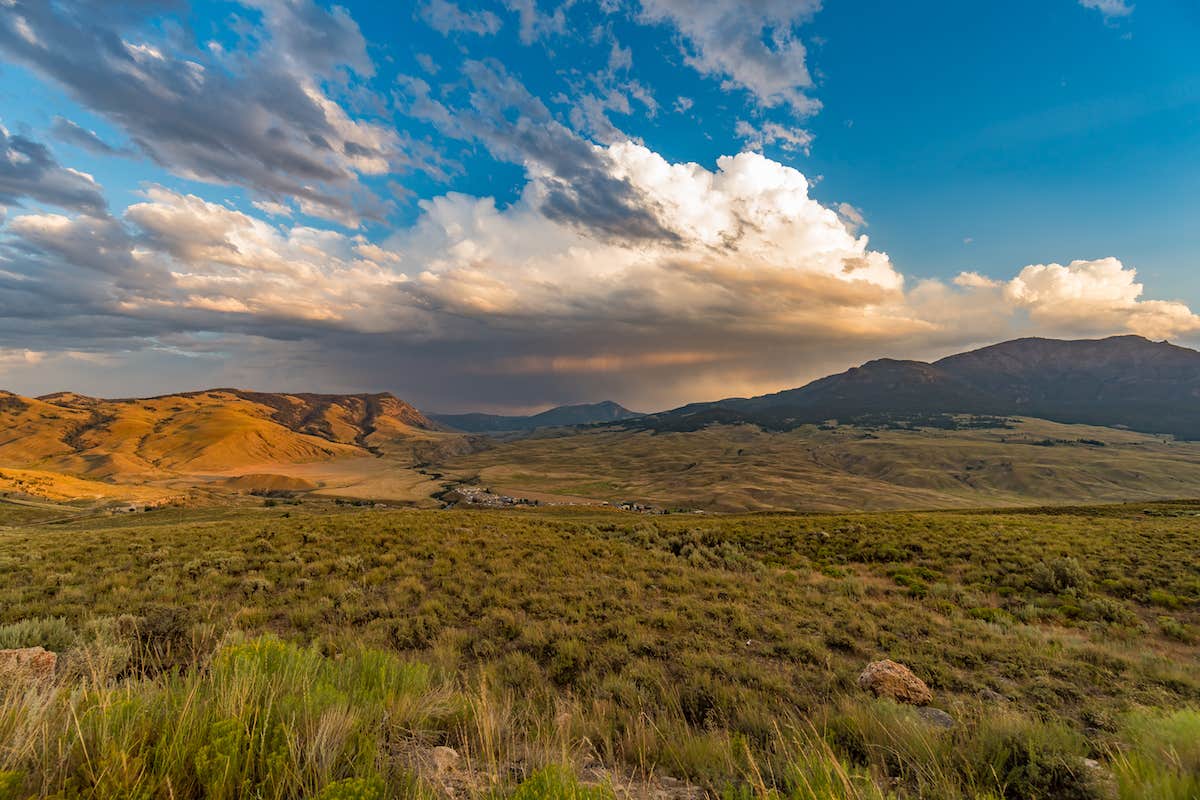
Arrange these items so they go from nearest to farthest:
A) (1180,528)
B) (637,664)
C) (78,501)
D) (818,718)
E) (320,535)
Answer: (818,718), (637,664), (320,535), (1180,528), (78,501)

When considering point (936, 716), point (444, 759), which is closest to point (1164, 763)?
point (936, 716)

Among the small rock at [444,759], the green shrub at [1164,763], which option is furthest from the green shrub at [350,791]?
the green shrub at [1164,763]

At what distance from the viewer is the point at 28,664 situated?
488 centimetres

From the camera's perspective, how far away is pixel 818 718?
5793 millimetres

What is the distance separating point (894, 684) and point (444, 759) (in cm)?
688

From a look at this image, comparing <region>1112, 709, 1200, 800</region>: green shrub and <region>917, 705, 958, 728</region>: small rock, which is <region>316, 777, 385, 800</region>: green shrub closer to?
<region>1112, 709, 1200, 800</region>: green shrub

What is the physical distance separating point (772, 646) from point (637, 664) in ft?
10.6

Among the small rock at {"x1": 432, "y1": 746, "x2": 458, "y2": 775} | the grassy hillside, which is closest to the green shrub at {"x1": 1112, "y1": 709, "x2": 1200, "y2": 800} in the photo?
the small rock at {"x1": 432, "y1": 746, "x2": 458, "y2": 775}

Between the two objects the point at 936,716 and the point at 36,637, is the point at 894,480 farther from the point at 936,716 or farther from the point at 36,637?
the point at 36,637

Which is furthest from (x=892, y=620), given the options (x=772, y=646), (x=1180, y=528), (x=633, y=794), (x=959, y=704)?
(x=1180, y=528)

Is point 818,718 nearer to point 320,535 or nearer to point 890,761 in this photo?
point 890,761

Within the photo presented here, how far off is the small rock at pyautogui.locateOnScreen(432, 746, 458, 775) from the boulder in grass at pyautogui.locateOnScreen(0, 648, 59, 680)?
3950 mm

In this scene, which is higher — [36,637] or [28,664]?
[28,664]

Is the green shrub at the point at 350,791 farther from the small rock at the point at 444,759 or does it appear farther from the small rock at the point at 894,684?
the small rock at the point at 894,684
